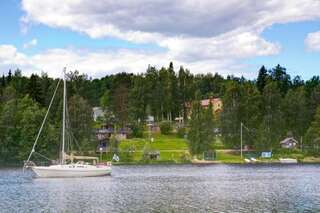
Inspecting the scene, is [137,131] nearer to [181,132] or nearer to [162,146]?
[181,132]

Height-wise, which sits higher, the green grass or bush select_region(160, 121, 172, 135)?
bush select_region(160, 121, 172, 135)

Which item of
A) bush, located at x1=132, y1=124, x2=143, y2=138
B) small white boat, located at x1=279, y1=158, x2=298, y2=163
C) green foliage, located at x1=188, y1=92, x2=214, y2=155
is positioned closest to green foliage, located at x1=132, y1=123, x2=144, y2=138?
bush, located at x1=132, y1=124, x2=143, y2=138

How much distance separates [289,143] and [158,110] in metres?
48.0

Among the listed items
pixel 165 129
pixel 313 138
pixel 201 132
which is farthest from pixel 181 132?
pixel 313 138

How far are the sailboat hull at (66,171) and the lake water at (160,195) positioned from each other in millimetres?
2943

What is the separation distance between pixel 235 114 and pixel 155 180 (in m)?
69.0

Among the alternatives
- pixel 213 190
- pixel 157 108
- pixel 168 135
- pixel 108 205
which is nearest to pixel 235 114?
pixel 168 135

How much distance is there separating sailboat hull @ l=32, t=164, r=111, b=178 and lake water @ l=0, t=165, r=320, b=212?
2943 mm

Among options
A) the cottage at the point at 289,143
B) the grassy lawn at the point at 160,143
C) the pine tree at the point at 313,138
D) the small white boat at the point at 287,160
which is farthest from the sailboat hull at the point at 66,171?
the cottage at the point at 289,143

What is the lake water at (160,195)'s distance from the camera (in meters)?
49.3

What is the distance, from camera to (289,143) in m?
156

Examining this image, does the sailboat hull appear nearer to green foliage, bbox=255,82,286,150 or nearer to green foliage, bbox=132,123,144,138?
green foliage, bbox=255,82,286,150

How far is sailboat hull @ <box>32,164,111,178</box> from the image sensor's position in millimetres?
88188

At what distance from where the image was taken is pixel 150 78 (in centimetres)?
18850
